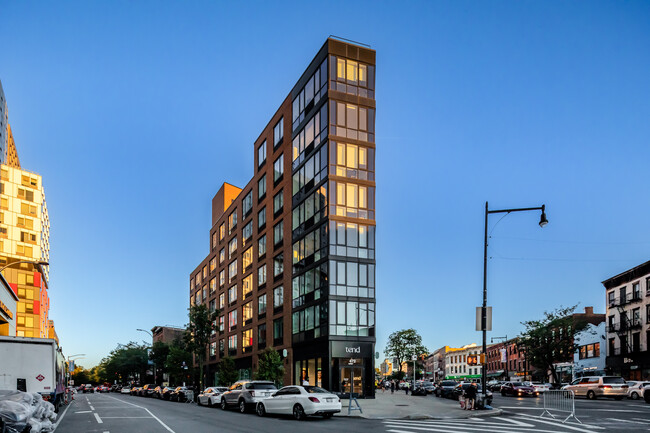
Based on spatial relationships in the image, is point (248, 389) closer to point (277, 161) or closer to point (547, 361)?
point (277, 161)

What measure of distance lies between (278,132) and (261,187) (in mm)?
7294

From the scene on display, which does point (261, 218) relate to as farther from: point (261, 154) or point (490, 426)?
point (490, 426)

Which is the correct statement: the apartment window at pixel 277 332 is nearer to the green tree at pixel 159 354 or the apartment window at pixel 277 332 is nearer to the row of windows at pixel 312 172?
the row of windows at pixel 312 172

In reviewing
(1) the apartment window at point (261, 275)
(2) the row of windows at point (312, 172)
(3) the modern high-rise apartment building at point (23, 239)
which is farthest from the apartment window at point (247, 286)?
(3) the modern high-rise apartment building at point (23, 239)

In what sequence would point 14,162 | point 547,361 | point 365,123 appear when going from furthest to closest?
point 14,162 → point 547,361 → point 365,123

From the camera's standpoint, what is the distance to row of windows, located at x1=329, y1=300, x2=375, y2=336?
4378cm

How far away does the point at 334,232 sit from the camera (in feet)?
146

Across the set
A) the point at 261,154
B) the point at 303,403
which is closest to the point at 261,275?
the point at 261,154

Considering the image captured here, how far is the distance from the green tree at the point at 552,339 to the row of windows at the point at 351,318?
3469cm

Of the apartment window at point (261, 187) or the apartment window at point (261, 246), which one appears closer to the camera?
the apartment window at point (261, 246)

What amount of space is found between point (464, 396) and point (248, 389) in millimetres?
10910

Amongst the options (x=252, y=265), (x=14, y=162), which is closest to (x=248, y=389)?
(x=252, y=265)

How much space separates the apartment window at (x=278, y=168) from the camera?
55.0 meters

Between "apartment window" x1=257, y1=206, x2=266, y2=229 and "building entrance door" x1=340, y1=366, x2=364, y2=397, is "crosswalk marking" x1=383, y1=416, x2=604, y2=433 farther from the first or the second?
"apartment window" x1=257, y1=206, x2=266, y2=229
